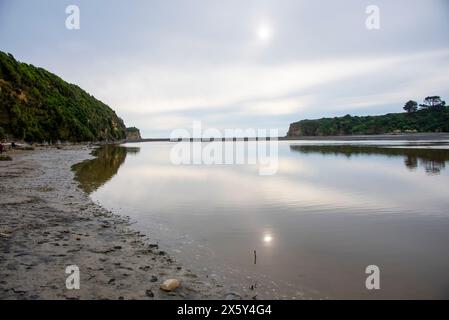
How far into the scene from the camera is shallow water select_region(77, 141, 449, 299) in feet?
23.7

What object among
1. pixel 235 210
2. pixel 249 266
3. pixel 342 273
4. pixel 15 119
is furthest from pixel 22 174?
A: pixel 15 119

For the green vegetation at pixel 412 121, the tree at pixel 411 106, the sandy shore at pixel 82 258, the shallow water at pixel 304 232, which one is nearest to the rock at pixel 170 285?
Answer: the sandy shore at pixel 82 258

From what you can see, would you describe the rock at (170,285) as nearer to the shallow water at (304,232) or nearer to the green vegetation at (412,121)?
the shallow water at (304,232)

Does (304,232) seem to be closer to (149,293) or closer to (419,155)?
(149,293)

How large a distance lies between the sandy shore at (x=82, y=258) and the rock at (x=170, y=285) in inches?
4.7

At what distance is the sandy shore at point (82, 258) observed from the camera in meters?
6.30

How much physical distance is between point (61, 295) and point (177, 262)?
9.92 ft

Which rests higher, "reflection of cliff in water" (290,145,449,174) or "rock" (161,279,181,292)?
"reflection of cliff in water" (290,145,449,174)

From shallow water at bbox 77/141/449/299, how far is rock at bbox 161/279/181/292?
1100mm

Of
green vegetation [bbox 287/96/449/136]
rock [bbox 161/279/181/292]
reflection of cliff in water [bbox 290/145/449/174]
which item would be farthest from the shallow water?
green vegetation [bbox 287/96/449/136]

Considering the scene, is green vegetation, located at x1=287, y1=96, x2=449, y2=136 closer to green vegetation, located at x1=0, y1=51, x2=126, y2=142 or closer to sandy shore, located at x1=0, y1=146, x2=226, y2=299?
green vegetation, located at x1=0, y1=51, x2=126, y2=142

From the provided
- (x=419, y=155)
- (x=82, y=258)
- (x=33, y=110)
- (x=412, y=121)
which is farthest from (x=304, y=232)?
(x=412, y=121)

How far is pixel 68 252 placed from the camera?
8.34 meters

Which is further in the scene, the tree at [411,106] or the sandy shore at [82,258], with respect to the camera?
the tree at [411,106]
